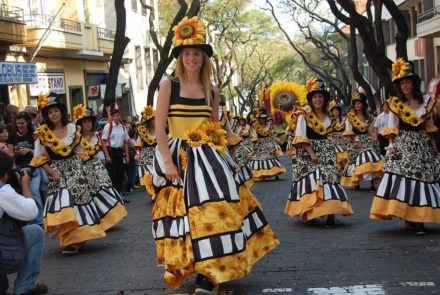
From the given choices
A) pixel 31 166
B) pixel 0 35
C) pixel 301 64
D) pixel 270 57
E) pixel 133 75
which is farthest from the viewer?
pixel 301 64

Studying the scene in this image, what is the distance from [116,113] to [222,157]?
9120 mm

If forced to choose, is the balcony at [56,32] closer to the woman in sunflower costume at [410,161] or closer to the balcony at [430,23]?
the balcony at [430,23]

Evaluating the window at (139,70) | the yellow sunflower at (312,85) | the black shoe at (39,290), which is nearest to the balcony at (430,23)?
the window at (139,70)

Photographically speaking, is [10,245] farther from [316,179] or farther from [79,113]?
[79,113]

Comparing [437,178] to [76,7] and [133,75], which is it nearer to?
[76,7]

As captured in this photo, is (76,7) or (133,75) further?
(133,75)

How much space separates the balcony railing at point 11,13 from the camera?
2036 cm

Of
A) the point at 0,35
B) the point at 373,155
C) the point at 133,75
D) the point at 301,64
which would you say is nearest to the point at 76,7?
the point at 0,35

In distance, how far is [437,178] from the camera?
876 centimetres

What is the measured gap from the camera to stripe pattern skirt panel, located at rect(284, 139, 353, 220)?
9.60m

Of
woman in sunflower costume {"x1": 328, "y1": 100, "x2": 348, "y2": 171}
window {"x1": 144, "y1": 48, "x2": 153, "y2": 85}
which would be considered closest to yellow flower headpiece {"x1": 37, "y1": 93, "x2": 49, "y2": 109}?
woman in sunflower costume {"x1": 328, "y1": 100, "x2": 348, "y2": 171}

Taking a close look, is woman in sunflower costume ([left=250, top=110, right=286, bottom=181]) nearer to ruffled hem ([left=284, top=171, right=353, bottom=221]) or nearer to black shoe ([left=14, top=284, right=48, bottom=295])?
ruffled hem ([left=284, top=171, right=353, bottom=221])

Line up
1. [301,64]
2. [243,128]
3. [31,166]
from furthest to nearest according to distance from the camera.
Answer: [301,64] → [243,128] → [31,166]

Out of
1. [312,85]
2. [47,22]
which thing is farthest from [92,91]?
[312,85]
